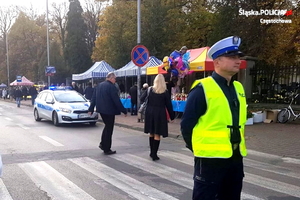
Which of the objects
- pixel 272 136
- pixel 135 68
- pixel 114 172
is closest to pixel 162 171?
pixel 114 172

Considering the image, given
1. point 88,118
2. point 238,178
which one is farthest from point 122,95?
point 238,178

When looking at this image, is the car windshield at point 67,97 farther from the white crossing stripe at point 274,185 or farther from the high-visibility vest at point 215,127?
the high-visibility vest at point 215,127

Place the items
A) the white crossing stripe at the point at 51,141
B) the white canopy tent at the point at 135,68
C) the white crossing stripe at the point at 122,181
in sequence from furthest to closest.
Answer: the white canopy tent at the point at 135,68
the white crossing stripe at the point at 51,141
the white crossing stripe at the point at 122,181

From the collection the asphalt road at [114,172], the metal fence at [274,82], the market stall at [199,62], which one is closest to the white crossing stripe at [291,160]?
the asphalt road at [114,172]

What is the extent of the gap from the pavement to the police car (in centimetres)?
167

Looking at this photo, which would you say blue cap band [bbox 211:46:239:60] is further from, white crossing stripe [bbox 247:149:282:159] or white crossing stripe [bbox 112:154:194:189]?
white crossing stripe [bbox 247:149:282:159]

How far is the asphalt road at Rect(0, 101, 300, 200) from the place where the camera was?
4.74 m

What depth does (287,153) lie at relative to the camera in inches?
301

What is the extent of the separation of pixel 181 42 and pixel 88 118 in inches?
484

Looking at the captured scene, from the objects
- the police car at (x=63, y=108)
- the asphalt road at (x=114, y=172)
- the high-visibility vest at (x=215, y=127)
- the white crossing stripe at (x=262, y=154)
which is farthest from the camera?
the police car at (x=63, y=108)

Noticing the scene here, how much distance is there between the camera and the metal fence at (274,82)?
529 inches

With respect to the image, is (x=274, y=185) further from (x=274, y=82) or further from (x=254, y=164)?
(x=274, y=82)

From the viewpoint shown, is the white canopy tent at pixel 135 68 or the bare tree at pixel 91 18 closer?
the white canopy tent at pixel 135 68

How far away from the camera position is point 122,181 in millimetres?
5328
